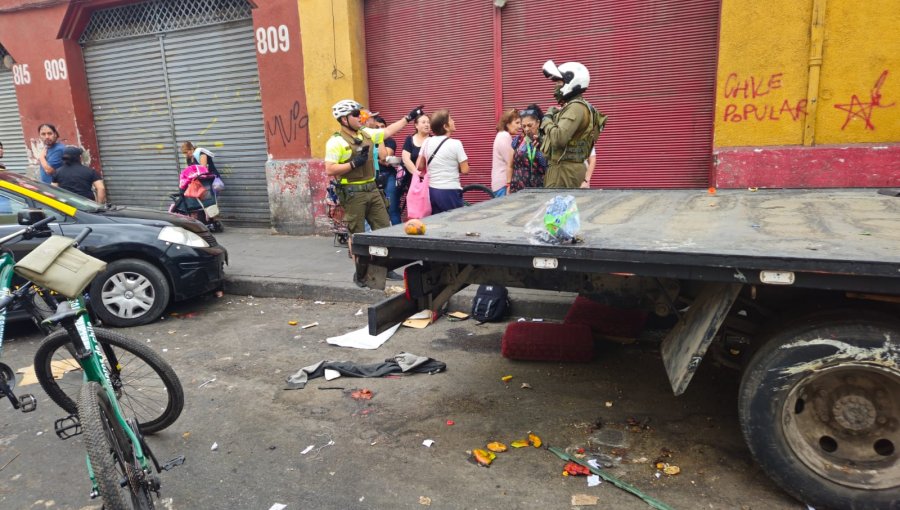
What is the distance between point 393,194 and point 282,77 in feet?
9.87

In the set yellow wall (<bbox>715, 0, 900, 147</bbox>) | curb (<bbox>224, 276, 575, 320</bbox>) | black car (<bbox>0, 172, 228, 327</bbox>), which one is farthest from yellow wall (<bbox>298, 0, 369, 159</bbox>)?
yellow wall (<bbox>715, 0, 900, 147</bbox>)

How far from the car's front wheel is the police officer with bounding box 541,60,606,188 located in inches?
164

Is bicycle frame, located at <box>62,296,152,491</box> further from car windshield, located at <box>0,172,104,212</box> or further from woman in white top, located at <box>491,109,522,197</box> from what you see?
woman in white top, located at <box>491,109,522,197</box>

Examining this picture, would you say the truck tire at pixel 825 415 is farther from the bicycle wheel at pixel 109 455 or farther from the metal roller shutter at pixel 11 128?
the metal roller shutter at pixel 11 128

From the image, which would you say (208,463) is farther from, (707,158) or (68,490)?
(707,158)

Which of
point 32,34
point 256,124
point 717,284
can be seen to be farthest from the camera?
point 32,34

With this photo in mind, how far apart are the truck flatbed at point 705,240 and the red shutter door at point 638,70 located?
3487 mm

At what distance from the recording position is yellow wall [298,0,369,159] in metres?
9.21

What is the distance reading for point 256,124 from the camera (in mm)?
10859

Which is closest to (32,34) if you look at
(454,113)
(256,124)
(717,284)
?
(256,124)

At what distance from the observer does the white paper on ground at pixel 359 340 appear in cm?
521

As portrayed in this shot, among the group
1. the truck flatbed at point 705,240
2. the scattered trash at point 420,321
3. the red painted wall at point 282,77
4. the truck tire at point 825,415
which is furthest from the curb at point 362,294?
the red painted wall at point 282,77

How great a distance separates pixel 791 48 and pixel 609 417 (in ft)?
17.5

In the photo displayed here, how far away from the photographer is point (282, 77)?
9.79 m
